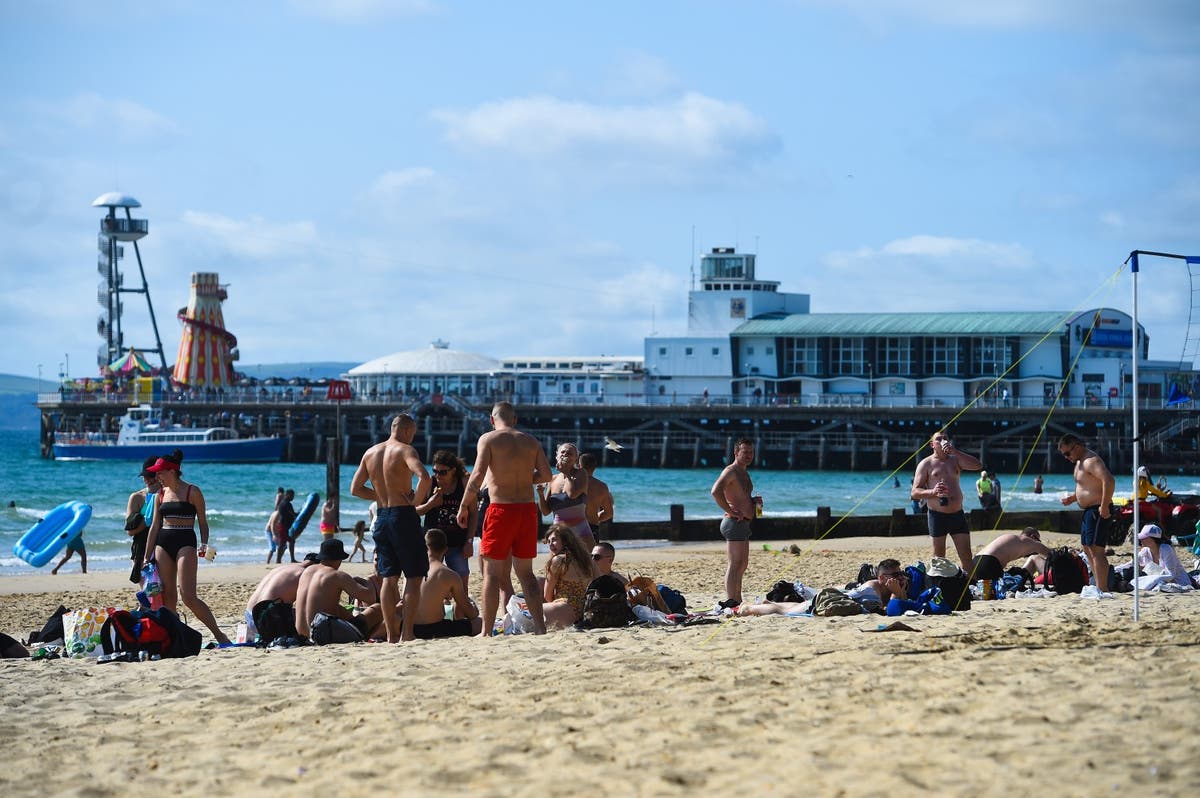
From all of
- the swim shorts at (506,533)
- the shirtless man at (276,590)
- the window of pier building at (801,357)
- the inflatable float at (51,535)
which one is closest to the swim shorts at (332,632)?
the shirtless man at (276,590)

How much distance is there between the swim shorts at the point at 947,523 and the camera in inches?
427

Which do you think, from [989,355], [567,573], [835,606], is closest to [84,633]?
[567,573]

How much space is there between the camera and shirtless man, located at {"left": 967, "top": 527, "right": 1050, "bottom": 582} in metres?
10.1

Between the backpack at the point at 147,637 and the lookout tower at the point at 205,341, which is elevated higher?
the lookout tower at the point at 205,341

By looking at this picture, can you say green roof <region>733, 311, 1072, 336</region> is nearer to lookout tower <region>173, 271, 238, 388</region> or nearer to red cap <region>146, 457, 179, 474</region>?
lookout tower <region>173, 271, 238, 388</region>

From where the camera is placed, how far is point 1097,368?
181 feet

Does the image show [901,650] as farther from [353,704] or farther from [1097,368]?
[1097,368]

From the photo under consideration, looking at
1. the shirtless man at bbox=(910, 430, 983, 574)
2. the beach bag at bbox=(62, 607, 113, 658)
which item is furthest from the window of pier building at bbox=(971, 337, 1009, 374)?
the beach bag at bbox=(62, 607, 113, 658)

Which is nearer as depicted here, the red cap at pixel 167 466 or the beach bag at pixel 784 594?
the red cap at pixel 167 466

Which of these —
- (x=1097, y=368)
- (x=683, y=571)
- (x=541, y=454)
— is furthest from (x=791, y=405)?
(x=541, y=454)

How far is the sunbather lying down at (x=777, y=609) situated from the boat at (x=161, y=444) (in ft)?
180

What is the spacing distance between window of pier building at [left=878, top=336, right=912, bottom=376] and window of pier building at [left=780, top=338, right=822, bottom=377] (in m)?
2.68

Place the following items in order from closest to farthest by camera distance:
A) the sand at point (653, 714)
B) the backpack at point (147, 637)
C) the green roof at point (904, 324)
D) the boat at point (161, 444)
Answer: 1. the sand at point (653, 714)
2. the backpack at point (147, 637)
3. the green roof at point (904, 324)
4. the boat at point (161, 444)

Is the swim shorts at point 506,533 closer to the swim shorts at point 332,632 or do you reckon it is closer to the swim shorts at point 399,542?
the swim shorts at point 399,542
